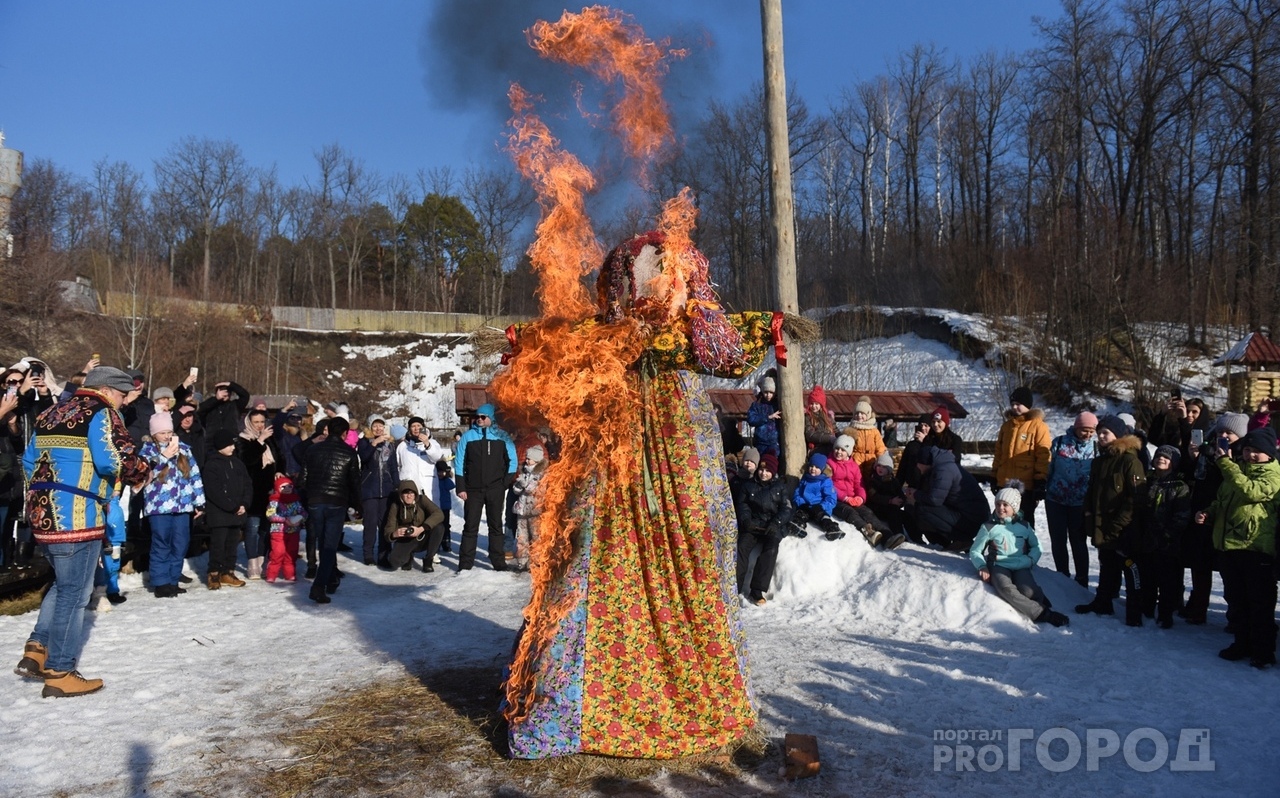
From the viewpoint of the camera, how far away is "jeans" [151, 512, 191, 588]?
8484 millimetres

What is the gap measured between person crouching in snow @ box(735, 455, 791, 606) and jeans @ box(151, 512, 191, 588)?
5.42m

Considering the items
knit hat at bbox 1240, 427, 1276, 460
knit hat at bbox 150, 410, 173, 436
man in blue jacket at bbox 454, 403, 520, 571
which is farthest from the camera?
man in blue jacket at bbox 454, 403, 520, 571

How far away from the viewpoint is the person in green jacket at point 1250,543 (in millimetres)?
6129

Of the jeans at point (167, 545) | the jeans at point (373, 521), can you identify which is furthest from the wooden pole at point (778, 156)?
the jeans at point (167, 545)

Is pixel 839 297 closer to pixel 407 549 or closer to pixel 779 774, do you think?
pixel 407 549

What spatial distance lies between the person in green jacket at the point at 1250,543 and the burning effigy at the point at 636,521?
410 centimetres

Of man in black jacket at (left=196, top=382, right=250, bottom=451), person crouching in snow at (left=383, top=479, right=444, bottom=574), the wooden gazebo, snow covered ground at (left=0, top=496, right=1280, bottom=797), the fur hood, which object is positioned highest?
the wooden gazebo

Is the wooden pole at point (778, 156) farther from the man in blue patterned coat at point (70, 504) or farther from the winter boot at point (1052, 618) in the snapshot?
the man in blue patterned coat at point (70, 504)

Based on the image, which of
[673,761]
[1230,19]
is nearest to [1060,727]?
[673,761]

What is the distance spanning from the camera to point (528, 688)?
4.39m

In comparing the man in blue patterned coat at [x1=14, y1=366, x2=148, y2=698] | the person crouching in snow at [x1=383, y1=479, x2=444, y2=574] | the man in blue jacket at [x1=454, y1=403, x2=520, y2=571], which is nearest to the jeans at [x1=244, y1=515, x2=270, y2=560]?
the person crouching in snow at [x1=383, y1=479, x2=444, y2=574]

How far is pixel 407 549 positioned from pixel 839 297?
27137 millimetres

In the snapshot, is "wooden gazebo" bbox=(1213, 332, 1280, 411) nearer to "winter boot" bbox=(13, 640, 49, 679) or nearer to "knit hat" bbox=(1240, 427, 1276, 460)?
"knit hat" bbox=(1240, 427, 1276, 460)

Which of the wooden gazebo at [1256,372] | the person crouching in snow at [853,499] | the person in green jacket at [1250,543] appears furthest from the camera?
the wooden gazebo at [1256,372]
